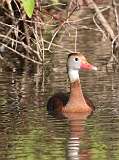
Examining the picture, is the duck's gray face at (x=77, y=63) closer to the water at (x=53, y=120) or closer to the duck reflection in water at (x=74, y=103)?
the duck reflection in water at (x=74, y=103)

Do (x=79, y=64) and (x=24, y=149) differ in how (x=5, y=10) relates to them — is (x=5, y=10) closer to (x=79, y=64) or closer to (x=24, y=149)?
(x=79, y=64)

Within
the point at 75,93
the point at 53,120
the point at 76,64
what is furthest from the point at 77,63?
the point at 53,120

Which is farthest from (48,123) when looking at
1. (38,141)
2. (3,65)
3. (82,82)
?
(3,65)

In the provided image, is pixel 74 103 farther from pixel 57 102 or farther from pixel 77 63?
pixel 77 63

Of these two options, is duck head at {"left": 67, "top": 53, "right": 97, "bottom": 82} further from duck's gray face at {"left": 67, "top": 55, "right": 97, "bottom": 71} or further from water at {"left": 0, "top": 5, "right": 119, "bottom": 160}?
water at {"left": 0, "top": 5, "right": 119, "bottom": 160}

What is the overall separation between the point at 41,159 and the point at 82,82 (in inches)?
227

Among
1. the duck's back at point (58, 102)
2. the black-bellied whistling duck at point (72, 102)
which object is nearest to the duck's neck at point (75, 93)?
the black-bellied whistling duck at point (72, 102)

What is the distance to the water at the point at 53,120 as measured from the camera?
1127 cm

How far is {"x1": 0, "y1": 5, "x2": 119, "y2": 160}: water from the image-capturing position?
11.3 m

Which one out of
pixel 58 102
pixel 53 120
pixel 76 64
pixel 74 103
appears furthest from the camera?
pixel 76 64

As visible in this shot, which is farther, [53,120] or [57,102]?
[57,102]

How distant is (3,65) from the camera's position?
19562mm

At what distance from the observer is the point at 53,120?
13398mm

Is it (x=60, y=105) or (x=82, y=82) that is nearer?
(x=60, y=105)
